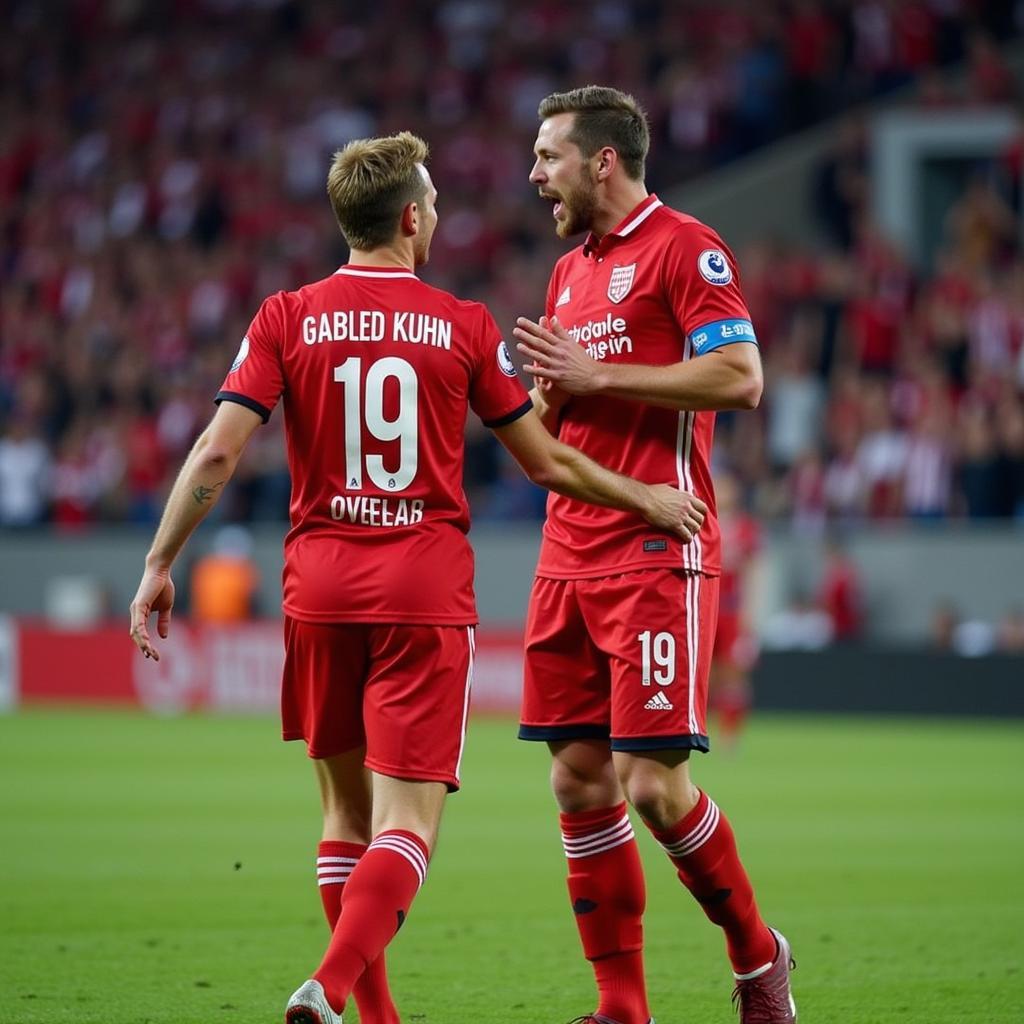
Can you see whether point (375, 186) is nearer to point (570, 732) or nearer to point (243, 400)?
point (243, 400)

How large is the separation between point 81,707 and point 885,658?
8.77 meters

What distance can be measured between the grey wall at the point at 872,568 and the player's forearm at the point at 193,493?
14.5 meters

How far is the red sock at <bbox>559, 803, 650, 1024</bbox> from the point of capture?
20.1 ft

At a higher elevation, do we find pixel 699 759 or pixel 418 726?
pixel 418 726

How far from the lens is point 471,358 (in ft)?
19.0

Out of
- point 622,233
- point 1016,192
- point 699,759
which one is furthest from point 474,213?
point 622,233

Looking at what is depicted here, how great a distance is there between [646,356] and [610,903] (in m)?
1.60

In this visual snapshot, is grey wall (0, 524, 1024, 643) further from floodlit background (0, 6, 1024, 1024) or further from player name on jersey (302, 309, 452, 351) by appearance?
player name on jersey (302, 309, 452, 351)

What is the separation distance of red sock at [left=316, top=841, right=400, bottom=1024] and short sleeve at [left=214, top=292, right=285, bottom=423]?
1202mm

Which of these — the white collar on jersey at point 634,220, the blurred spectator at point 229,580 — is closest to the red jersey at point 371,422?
the white collar on jersey at point 634,220

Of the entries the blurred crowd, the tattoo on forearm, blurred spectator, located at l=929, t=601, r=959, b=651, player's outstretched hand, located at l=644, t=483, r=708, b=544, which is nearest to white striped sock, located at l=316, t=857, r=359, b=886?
the tattoo on forearm

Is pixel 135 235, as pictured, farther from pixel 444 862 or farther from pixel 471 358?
pixel 471 358

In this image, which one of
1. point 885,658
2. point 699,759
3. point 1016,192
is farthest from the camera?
point 1016,192

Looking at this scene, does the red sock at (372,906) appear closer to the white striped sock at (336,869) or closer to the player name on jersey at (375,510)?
the white striped sock at (336,869)
